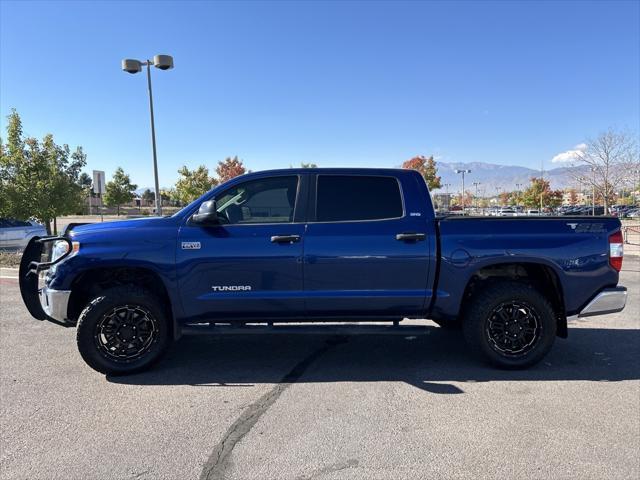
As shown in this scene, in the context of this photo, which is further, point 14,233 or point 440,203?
point 440,203

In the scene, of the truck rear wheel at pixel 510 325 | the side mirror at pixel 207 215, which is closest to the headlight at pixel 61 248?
the side mirror at pixel 207 215

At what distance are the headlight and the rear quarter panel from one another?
11.1 feet

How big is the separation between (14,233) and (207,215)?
12.6 metres

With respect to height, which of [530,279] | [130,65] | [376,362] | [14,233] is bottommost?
[376,362]

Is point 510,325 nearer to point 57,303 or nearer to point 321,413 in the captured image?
point 321,413

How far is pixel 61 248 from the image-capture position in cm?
432

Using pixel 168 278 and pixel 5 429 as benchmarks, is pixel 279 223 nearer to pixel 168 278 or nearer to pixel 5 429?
pixel 168 278

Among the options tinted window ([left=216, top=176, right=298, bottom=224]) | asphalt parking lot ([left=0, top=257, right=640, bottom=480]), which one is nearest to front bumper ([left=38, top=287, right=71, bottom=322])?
asphalt parking lot ([left=0, top=257, right=640, bottom=480])

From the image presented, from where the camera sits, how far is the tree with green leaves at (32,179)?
13609 millimetres

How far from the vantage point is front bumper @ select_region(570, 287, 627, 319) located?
4.38m

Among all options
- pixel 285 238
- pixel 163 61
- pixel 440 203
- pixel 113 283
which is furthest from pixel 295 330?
pixel 440 203

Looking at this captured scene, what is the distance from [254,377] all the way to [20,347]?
2.90 m

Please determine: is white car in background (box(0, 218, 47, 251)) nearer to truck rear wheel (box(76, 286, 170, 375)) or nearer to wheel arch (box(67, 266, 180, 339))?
wheel arch (box(67, 266, 180, 339))

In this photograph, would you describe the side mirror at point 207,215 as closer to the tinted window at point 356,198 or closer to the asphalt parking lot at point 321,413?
the tinted window at point 356,198
